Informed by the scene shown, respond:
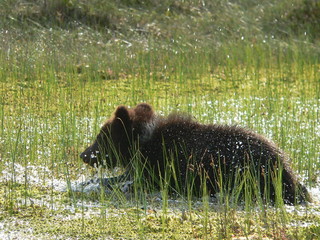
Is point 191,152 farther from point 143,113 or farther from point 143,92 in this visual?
point 143,92

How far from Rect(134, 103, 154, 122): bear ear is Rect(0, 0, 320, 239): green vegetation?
2.54ft

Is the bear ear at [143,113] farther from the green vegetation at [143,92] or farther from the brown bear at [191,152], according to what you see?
the green vegetation at [143,92]

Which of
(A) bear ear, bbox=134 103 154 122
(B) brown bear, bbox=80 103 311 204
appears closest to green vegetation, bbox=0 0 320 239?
(B) brown bear, bbox=80 103 311 204

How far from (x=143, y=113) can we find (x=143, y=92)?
12.9 feet

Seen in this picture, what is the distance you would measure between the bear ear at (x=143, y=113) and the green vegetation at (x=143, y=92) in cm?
77

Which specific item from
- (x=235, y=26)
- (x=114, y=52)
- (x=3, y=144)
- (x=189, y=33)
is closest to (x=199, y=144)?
(x=3, y=144)

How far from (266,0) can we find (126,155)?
12716mm

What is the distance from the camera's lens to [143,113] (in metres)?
6.45

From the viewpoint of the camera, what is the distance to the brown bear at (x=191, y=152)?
18.9ft

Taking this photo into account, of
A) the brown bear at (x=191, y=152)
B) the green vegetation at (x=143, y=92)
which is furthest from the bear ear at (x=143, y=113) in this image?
the green vegetation at (x=143, y=92)

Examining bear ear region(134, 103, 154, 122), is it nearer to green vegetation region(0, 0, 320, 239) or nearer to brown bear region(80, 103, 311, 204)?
brown bear region(80, 103, 311, 204)

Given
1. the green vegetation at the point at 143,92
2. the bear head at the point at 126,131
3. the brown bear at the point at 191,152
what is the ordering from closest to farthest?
the green vegetation at the point at 143,92 < the brown bear at the point at 191,152 < the bear head at the point at 126,131

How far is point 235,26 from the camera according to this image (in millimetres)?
15359

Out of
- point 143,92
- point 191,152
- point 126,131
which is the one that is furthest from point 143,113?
point 143,92
